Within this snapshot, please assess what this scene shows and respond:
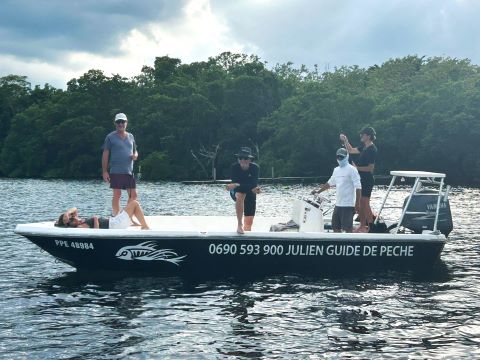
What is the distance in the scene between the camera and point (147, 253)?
12.3 meters

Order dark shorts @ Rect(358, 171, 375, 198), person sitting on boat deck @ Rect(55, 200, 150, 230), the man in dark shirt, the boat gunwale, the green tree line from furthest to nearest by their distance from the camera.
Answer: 1. the green tree line
2. dark shorts @ Rect(358, 171, 375, 198)
3. the man in dark shirt
4. person sitting on boat deck @ Rect(55, 200, 150, 230)
5. the boat gunwale

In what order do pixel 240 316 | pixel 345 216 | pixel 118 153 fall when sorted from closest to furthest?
pixel 240 316 → pixel 118 153 → pixel 345 216

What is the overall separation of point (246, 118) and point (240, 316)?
80.6 meters

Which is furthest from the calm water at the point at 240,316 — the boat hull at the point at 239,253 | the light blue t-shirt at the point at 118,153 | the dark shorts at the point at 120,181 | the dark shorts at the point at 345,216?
the light blue t-shirt at the point at 118,153

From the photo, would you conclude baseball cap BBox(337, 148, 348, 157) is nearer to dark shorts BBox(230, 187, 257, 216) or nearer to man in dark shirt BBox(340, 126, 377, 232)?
man in dark shirt BBox(340, 126, 377, 232)

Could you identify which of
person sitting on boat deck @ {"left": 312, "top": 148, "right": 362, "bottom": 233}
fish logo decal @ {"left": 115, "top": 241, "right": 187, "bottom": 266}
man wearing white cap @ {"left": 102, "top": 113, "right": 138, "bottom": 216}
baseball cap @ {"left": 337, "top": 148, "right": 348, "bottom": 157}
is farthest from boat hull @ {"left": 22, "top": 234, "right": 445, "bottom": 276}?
baseball cap @ {"left": 337, "top": 148, "right": 348, "bottom": 157}

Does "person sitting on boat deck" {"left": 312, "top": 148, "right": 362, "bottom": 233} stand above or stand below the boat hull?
above

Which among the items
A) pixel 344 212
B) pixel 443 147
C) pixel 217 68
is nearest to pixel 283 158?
pixel 443 147

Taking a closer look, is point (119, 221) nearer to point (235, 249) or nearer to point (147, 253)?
point (147, 253)

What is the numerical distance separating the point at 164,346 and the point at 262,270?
4.34 meters

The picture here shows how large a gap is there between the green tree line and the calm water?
63.3 meters

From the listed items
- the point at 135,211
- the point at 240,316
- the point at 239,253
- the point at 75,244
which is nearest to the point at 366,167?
the point at 239,253

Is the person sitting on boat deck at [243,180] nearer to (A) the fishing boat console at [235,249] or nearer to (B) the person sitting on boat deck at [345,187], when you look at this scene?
(A) the fishing boat console at [235,249]

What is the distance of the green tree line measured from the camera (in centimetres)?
7600
